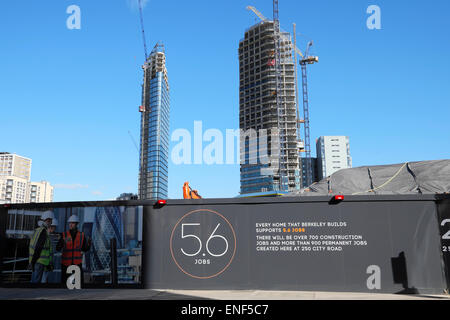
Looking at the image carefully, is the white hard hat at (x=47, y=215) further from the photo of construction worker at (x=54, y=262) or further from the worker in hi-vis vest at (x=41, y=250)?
the photo of construction worker at (x=54, y=262)

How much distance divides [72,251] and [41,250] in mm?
1357

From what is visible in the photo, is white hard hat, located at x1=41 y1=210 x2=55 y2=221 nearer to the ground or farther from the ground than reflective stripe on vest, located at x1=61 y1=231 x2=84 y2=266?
farther from the ground

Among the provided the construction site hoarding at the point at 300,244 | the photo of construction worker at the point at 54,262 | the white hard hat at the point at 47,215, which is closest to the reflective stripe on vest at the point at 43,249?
the photo of construction worker at the point at 54,262

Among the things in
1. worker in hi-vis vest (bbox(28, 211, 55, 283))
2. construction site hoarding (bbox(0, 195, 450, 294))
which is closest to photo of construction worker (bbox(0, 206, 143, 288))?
worker in hi-vis vest (bbox(28, 211, 55, 283))

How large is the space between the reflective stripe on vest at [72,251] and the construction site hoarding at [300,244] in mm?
2415

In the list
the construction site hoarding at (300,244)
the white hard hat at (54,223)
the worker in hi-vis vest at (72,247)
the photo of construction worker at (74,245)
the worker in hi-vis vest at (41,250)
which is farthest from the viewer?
the white hard hat at (54,223)

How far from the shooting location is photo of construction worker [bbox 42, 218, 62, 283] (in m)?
12.5

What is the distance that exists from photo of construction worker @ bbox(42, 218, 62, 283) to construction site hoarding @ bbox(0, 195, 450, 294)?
3.21 metres

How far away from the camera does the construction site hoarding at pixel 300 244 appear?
35.7 ft

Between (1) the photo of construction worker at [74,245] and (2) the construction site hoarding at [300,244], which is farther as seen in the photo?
(1) the photo of construction worker at [74,245]

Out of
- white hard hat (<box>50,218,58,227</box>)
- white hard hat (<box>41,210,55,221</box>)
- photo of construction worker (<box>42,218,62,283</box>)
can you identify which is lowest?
photo of construction worker (<box>42,218,62,283</box>)

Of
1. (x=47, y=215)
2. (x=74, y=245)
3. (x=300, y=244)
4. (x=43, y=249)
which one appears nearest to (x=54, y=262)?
(x=43, y=249)

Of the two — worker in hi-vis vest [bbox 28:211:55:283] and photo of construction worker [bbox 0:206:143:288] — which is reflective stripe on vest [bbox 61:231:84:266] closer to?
photo of construction worker [bbox 0:206:143:288]

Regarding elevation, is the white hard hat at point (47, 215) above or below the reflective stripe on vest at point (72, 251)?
above
